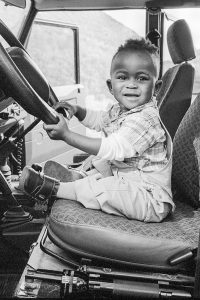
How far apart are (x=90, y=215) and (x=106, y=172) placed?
15.4 inches

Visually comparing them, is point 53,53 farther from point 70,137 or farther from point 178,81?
point 70,137

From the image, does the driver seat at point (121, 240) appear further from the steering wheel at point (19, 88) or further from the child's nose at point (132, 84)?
the child's nose at point (132, 84)

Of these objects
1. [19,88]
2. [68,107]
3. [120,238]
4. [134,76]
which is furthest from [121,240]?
[68,107]

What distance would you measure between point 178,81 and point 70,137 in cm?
97

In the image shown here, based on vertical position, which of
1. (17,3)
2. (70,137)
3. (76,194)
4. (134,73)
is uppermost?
(17,3)

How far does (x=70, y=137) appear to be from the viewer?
4.03ft

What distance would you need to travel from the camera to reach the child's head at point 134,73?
57.0 inches

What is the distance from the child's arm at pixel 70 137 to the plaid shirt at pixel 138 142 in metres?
0.03

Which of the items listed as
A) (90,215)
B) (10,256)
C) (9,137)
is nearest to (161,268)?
(90,215)

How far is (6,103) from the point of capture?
1.76 metres

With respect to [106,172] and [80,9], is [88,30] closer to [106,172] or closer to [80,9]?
[80,9]

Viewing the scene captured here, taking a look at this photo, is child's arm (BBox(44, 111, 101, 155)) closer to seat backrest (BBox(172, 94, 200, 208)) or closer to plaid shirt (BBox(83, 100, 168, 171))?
plaid shirt (BBox(83, 100, 168, 171))

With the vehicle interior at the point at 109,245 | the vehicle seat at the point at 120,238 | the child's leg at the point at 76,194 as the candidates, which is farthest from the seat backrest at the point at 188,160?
the child's leg at the point at 76,194

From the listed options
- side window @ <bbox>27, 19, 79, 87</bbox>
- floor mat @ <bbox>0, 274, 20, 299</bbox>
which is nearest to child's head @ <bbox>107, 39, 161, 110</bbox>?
floor mat @ <bbox>0, 274, 20, 299</bbox>
